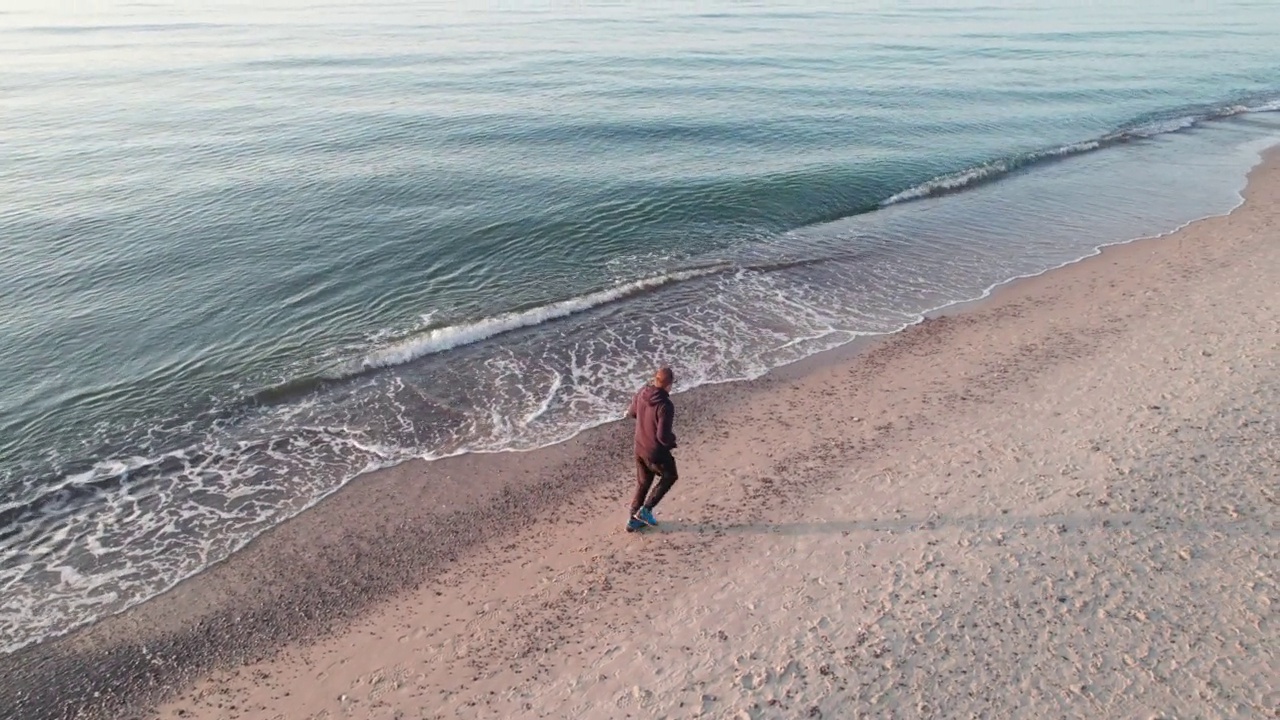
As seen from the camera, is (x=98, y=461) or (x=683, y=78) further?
(x=683, y=78)

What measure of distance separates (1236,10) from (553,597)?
122602 millimetres

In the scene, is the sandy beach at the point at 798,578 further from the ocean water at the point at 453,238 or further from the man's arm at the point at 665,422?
the man's arm at the point at 665,422

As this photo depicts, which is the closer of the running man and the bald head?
the bald head

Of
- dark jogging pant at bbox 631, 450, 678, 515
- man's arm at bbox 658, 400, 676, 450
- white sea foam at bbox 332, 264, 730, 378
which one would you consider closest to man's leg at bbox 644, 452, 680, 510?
dark jogging pant at bbox 631, 450, 678, 515

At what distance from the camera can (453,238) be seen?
22.9 metres

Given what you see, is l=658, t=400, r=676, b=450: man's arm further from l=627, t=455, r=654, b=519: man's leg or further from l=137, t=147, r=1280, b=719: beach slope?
l=137, t=147, r=1280, b=719: beach slope

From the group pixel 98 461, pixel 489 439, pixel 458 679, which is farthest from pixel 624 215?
pixel 458 679

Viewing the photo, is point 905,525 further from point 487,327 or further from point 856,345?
point 487,327

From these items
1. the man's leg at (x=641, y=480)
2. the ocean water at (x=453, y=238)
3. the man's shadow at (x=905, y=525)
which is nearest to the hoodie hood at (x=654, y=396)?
the man's leg at (x=641, y=480)

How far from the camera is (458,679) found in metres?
8.13

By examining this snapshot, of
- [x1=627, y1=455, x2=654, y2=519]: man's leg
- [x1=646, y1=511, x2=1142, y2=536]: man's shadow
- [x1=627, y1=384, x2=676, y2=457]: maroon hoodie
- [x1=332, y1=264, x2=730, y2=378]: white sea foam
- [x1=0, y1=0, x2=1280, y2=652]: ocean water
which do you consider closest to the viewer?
[x1=627, y1=384, x2=676, y2=457]: maroon hoodie

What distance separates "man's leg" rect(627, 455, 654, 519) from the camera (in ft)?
32.1

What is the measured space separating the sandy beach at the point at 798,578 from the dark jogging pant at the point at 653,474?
23.3 inches

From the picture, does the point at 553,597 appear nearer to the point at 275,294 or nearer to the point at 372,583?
the point at 372,583
